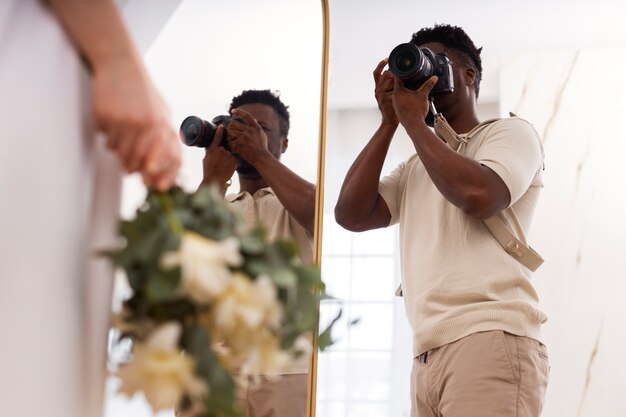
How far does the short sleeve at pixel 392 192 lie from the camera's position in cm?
133

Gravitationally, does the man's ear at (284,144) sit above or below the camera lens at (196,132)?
above

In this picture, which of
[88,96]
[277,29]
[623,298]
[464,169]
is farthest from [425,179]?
[623,298]

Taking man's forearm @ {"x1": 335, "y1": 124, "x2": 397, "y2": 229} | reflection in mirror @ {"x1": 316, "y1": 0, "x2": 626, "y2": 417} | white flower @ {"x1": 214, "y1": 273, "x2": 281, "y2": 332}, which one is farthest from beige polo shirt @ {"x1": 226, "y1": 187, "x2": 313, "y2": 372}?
reflection in mirror @ {"x1": 316, "y1": 0, "x2": 626, "y2": 417}

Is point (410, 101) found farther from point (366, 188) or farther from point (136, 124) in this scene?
point (136, 124)

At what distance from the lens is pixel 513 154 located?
117 centimetres

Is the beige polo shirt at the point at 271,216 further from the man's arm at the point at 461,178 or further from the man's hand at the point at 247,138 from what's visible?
the man's arm at the point at 461,178

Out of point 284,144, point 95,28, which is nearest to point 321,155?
point 284,144

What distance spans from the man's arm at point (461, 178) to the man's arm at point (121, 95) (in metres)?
0.68

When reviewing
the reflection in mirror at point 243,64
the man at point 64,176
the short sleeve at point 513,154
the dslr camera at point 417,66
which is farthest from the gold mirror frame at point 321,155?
the man at point 64,176

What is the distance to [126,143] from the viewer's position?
0.48 meters

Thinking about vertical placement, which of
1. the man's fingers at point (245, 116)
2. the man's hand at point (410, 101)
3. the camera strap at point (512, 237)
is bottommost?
the camera strap at point (512, 237)

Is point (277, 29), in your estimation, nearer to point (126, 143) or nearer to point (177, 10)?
point (177, 10)

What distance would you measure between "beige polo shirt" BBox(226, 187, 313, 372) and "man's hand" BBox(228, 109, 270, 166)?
5 cm

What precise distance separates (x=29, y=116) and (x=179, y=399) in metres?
0.19
